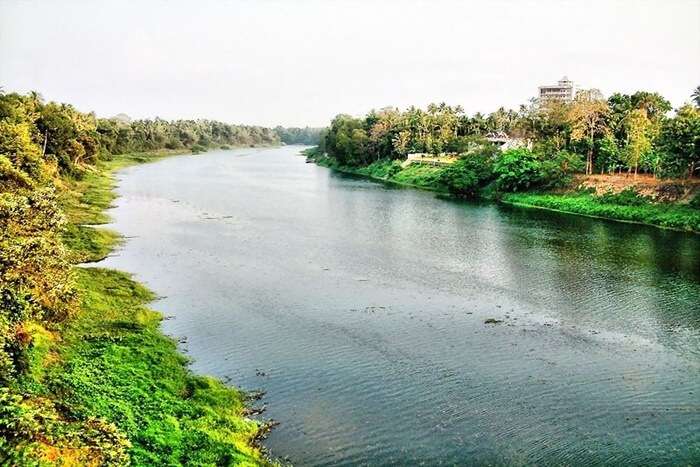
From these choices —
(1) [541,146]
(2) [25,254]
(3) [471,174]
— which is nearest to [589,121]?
(1) [541,146]

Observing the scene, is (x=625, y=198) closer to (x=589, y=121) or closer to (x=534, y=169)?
(x=534, y=169)

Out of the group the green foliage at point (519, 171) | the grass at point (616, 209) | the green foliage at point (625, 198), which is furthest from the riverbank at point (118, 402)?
the green foliage at point (519, 171)

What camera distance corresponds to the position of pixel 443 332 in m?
24.8

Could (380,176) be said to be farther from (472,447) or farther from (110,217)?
(472,447)

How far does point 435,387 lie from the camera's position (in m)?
19.8

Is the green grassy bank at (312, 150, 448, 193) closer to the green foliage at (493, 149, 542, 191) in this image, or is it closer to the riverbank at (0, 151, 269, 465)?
the green foliage at (493, 149, 542, 191)

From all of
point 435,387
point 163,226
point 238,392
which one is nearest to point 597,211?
point 163,226

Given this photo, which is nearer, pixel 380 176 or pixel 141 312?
pixel 141 312

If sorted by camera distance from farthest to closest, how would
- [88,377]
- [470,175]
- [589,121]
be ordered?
1. [470,175]
2. [589,121]
3. [88,377]

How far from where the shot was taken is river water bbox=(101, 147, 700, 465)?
17.0 meters

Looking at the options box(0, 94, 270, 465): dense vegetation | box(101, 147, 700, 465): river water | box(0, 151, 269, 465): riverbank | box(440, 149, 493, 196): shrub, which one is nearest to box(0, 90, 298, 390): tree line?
box(0, 94, 270, 465): dense vegetation

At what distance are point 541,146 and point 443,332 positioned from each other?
52.0 meters

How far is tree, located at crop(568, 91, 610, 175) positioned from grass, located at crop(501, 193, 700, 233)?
267 inches

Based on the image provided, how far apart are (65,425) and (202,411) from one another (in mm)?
5568
